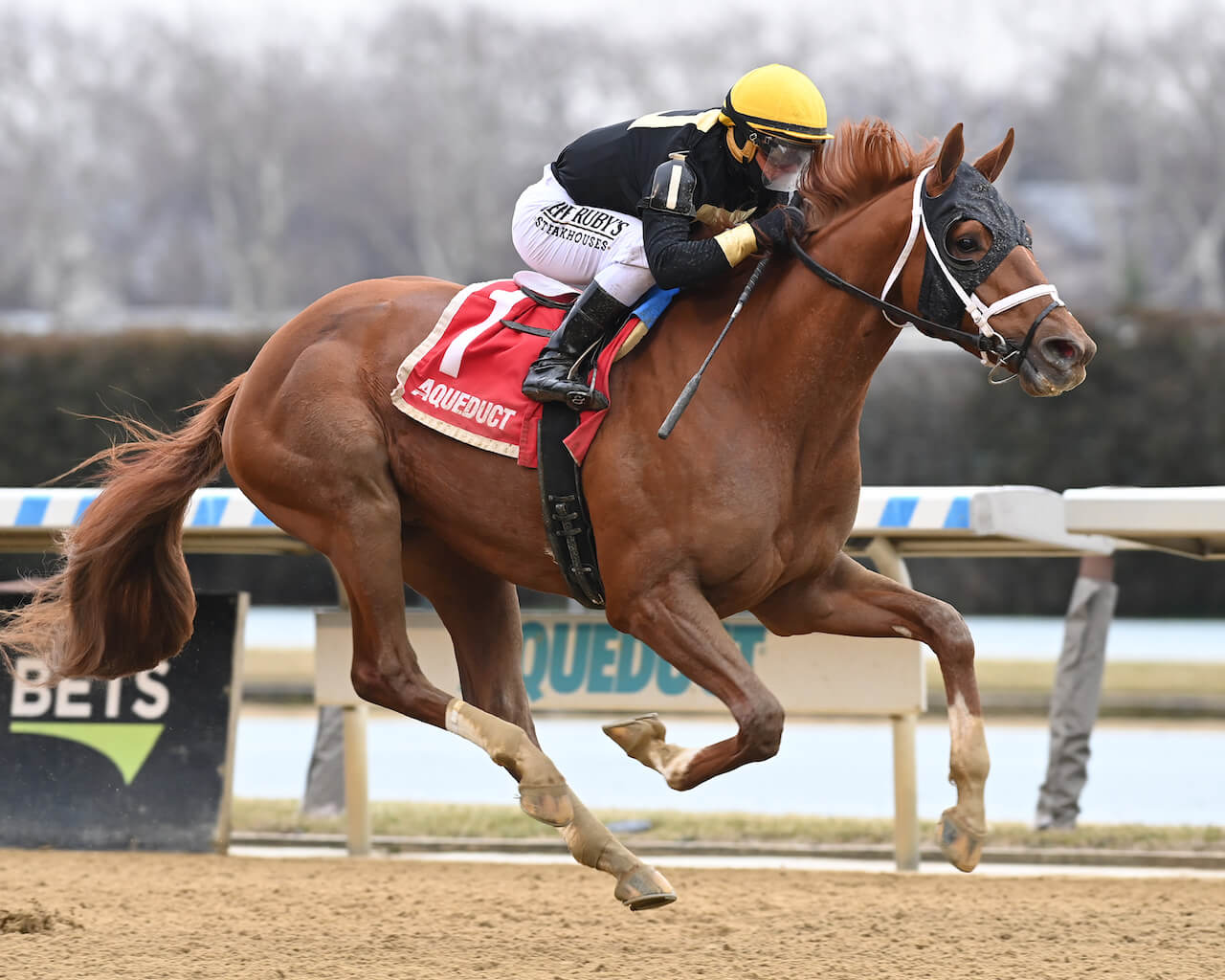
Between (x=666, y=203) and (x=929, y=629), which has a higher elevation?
(x=666, y=203)

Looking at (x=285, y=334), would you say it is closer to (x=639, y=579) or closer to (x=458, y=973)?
(x=639, y=579)

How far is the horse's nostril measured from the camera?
13.3ft

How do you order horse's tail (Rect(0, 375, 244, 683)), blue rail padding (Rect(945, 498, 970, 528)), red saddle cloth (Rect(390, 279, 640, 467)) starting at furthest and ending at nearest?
blue rail padding (Rect(945, 498, 970, 528))
horse's tail (Rect(0, 375, 244, 683))
red saddle cloth (Rect(390, 279, 640, 467))

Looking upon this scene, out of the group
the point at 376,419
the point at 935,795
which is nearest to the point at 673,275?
the point at 376,419

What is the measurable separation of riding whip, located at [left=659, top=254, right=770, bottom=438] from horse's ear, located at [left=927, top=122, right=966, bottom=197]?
501mm

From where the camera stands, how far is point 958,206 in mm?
4188

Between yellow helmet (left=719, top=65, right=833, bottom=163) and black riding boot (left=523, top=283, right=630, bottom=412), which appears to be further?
black riding boot (left=523, top=283, right=630, bottom=412)

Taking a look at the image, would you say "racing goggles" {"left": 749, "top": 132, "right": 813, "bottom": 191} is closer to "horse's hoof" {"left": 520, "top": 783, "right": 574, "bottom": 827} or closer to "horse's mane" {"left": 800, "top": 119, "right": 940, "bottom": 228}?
"horse's mane" {"left": 800, "top": 119, "right": 940, "bottom": 228}

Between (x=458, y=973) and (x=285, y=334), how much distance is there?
1.96 meters

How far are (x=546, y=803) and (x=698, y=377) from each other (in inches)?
46.8

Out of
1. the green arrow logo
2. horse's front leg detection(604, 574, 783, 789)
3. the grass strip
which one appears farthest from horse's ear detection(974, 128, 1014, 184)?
the green arrow logo

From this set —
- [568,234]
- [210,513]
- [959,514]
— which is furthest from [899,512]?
[210,513]

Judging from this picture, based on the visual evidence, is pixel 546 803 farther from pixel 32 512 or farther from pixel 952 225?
pixel 32 512

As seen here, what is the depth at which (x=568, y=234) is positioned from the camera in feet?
15.9
